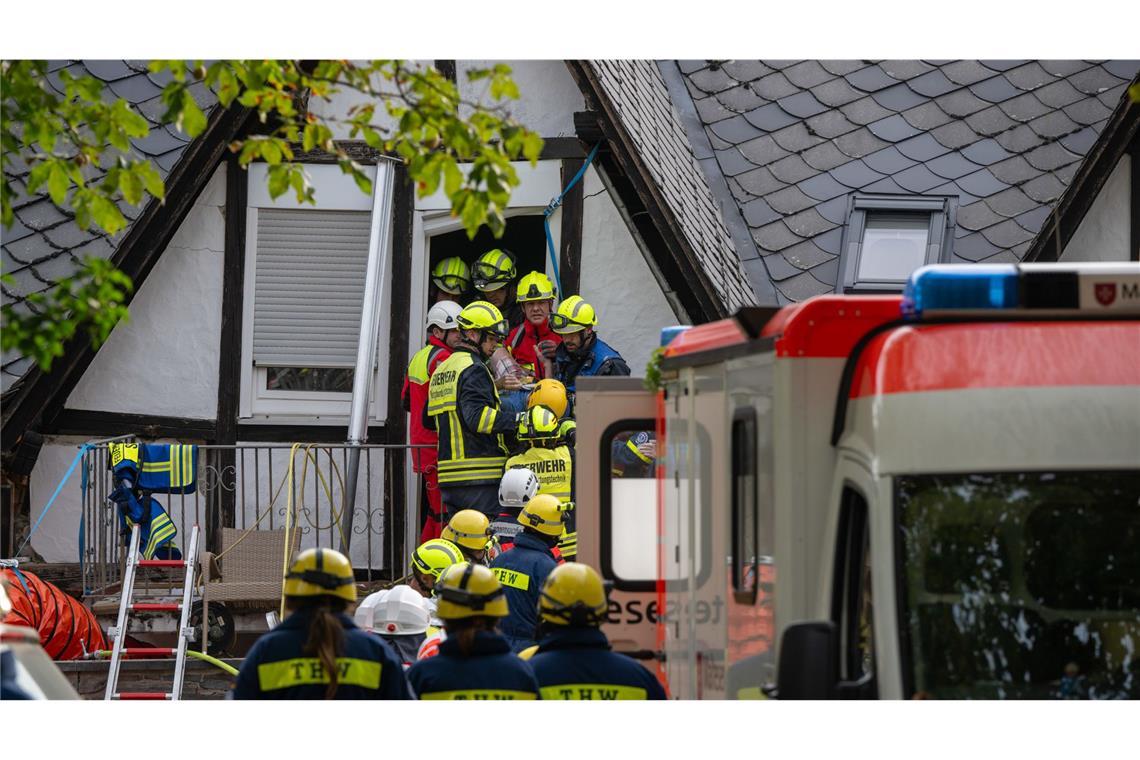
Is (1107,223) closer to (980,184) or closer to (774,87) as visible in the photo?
(980,184)

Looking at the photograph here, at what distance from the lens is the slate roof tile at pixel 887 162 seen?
1362 cm

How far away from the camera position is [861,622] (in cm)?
465

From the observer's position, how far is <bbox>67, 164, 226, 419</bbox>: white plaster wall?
41.2 ft

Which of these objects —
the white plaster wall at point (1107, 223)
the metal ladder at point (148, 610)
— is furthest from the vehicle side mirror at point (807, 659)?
the white plaster wall at point (1107, 223)

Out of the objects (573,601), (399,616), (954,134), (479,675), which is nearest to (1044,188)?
(954,134)

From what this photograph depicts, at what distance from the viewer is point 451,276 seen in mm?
12805

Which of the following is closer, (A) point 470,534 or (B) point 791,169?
(A) point 470,534

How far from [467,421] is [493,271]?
212 centimetres

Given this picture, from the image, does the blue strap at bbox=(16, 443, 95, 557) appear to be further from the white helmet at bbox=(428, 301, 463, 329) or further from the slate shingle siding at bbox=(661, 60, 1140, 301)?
the slate shingle siding at bbox=(661, 60, 1140, 301)

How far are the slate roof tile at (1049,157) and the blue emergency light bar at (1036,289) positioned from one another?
9253 millimetres

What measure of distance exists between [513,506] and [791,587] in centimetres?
577

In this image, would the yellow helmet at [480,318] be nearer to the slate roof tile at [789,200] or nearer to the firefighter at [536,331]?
the firefighter at [536,331]

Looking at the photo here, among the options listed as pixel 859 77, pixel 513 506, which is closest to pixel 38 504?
pixel 513 506

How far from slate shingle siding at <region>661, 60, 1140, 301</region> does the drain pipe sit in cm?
256
